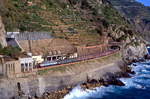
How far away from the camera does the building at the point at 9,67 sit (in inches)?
1548

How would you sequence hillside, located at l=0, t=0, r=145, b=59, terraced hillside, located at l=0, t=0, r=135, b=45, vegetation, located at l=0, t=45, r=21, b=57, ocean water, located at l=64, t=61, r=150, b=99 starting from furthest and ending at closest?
hillside, located at l=0, t=0, r=145, b=59, terraced hillside, located at l=0, t=0, r=135, b=45, ocean water, located at l=64, t=61, r=150, b=99, vegetation, located at l=0, t=45, r=21, b=57

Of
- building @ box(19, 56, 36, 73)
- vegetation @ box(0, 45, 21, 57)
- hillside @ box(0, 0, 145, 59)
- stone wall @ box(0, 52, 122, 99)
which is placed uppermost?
hillside @ box(0, 0, 145, 59)

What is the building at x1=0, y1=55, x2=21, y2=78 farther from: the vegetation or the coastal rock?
the coastal rock

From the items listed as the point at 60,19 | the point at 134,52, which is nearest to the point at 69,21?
the point at 60,19

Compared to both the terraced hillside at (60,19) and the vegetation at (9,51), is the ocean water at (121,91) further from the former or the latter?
the terraced hillside at (60,19)

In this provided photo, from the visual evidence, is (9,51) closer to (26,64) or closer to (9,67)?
(26,64)

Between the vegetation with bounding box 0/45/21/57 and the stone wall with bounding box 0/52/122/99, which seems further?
the vegetation with bounding box 0/45/21/57

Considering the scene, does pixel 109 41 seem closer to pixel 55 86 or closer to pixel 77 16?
pixel 77 16

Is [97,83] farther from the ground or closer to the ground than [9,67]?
closer to the ground

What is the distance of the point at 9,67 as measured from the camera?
40.0 metres

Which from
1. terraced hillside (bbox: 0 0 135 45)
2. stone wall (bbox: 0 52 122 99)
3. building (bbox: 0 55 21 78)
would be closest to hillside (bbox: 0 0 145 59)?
terraced hillside (bbox: 0 0 135 45)

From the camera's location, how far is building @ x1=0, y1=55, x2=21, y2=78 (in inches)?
1548

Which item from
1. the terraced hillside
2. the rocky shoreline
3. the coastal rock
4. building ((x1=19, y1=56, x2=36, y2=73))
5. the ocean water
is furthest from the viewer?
the coastal rock

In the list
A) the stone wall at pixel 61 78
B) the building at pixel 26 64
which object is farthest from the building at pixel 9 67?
the stone wall at pixel 61 78
